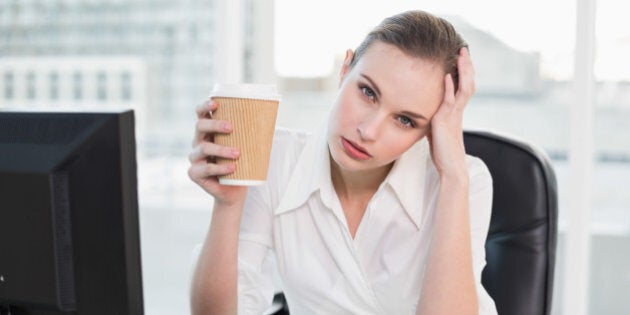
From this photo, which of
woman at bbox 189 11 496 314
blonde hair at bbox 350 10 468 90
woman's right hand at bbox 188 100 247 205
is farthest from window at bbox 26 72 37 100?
woman's right hand at bbox 188 100 247 205

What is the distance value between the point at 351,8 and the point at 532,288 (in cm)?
146

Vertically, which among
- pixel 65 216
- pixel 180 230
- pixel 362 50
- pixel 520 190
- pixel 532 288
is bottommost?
pixel 180 230

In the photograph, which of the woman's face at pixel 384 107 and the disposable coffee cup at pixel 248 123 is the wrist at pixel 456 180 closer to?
the woman's face at pixel 384 107

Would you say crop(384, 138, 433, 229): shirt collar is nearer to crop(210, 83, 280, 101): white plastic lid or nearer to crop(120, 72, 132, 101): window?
crop(210, 83, 280, 101): white plastic lid

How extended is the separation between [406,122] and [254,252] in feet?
1.38

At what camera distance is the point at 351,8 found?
2.50m

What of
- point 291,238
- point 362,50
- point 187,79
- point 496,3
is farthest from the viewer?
point 187,79

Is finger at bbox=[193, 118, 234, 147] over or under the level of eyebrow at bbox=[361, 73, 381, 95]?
under

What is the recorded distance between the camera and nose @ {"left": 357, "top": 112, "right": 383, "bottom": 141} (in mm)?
1171

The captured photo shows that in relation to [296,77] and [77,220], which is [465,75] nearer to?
[77,220]

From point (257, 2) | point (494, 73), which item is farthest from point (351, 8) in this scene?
point (494, 73)

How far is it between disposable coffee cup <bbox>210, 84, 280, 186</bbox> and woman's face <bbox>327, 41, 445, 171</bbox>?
293 millimetres

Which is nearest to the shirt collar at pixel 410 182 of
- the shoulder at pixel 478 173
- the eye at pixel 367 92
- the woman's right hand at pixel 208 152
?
the shoulder at pixel 478 173

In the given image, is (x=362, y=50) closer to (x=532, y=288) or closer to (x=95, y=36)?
(x=532, y=288)
